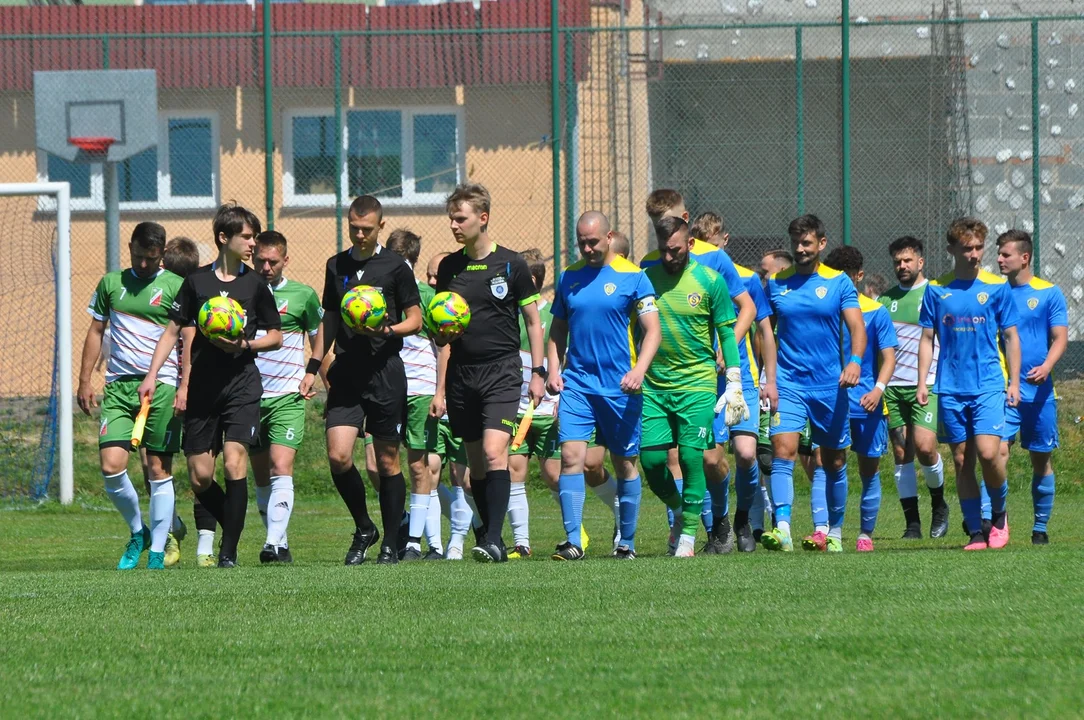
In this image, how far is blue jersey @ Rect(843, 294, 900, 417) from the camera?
10391 millimetres

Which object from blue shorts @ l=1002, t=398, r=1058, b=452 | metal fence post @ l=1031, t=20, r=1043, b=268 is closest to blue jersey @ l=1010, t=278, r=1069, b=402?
blue shorts @ l=1002, t=398, r=1058, b=452

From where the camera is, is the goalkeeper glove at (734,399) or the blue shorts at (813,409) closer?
the goalkeeper glove at (734,399)

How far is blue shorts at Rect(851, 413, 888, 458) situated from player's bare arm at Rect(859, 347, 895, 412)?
0.86ft

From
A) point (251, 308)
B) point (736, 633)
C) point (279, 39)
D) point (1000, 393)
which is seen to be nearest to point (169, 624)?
point (736, 633)

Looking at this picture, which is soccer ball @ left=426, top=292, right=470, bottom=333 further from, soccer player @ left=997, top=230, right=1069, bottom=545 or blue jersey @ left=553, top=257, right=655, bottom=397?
soccer player @ left=997, top=230, right=1069, bottom=545

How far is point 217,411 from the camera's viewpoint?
877 cm

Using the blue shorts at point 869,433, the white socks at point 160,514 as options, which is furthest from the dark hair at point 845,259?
the white socks at point 160,514

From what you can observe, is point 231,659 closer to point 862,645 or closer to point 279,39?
point 862,645

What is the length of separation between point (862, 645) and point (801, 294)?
4.97 m

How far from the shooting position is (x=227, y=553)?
8.94 m

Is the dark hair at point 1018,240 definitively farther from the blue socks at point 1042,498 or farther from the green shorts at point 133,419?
the green shorts at point 133,419

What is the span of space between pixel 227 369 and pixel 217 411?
0.24 meters

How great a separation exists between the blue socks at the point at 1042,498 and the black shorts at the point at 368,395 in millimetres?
4504

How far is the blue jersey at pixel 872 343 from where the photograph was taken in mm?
10391
